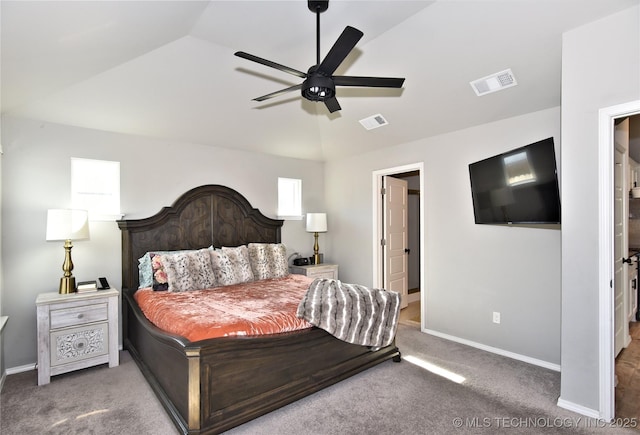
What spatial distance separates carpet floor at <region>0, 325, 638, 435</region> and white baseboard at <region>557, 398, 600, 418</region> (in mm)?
48

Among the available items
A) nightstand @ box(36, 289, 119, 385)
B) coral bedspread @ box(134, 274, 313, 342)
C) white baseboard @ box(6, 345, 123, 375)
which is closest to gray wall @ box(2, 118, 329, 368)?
white baseboard @ box(6, 345, 123, 375)

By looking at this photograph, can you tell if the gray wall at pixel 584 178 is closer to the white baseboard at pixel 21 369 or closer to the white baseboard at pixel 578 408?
the white baseboard at pixel 578 408

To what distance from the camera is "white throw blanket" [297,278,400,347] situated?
2.71 meters

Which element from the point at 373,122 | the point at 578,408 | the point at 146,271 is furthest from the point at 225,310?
the point at 373,122

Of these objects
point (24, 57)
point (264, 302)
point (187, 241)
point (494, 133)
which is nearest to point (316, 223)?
point (187, 241)

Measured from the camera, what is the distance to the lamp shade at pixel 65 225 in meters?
3.06

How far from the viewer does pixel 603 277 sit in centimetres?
235

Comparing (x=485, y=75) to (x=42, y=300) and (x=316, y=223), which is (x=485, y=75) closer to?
(x=316, y=223)

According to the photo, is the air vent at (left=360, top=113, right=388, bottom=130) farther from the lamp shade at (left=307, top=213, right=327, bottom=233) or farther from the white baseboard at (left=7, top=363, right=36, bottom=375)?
the white baseboard at (left=7, top=363, right=36, bottom=375)

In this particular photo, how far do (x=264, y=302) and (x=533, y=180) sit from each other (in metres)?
2.63

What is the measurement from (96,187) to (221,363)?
9.06 feet

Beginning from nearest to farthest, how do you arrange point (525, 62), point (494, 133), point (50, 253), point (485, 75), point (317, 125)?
point (525, 62) < point (485, 75) < point (50, 253) < point (494, 133) < point (317, 125)

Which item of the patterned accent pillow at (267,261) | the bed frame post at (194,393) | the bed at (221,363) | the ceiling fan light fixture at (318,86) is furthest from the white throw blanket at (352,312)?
the ceiling fan light fixture at (318,86)

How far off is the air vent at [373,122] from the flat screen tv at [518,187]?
4.01 ft
